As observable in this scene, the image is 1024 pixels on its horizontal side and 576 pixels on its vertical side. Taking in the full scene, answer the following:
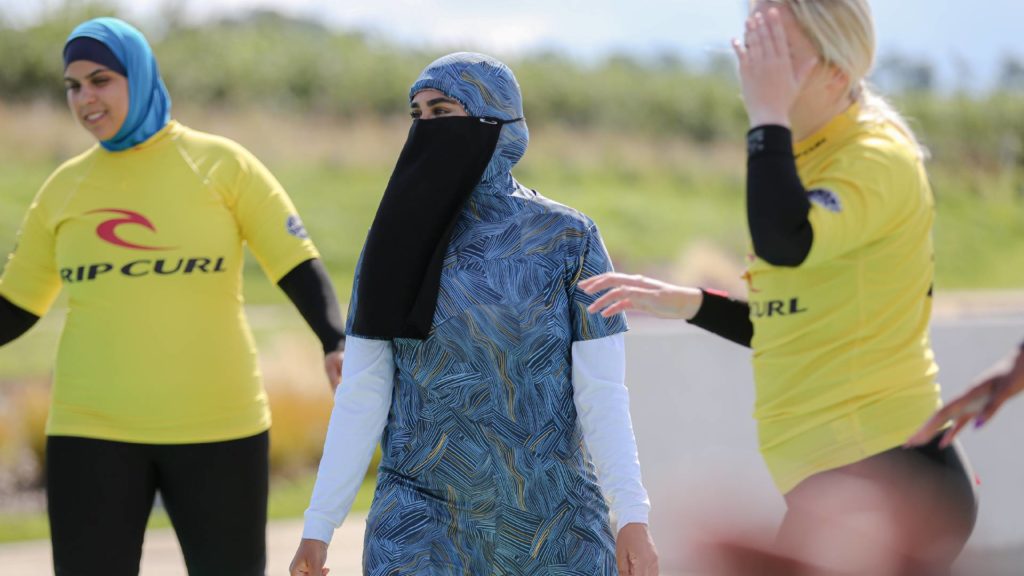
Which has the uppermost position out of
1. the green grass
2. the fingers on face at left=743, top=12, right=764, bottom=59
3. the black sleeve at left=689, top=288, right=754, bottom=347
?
the fingers on face at left=743, top=12, right=764, bottom=59

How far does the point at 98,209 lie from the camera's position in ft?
14.2

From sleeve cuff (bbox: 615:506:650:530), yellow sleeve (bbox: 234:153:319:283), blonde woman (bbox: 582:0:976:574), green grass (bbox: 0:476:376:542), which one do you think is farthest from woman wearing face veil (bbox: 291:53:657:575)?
green grass (bbox: 0:476:376:542)

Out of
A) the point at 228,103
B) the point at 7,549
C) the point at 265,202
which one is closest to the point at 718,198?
the point at 228,103

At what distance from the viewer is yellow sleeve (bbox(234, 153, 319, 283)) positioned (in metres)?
4.41

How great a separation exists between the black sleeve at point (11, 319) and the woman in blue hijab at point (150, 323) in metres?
0.06

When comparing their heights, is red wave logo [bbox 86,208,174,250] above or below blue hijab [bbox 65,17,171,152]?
below

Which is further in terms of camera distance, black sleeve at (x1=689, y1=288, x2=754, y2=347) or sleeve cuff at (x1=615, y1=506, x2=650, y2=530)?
black sleeve at (x1=689, y1=288, x2=754, y2=347)

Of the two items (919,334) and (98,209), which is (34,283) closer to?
(98,209)

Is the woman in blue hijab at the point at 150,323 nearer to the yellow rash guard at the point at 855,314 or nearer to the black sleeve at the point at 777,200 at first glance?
the yellow rash guard at the point at 855,314

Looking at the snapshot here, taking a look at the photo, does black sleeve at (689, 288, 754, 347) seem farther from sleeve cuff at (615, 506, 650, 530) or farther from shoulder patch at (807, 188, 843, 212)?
shoulder patch at (807, 188, 843, 212)

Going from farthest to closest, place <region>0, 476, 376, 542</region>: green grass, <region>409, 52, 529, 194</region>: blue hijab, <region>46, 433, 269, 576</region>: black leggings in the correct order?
<region>0, 476, 376, 542</region>: green grass
<region>46, 433, 269, 576</region>: black leggings
<region>409, 52, 529, 194</region>: blue hijab

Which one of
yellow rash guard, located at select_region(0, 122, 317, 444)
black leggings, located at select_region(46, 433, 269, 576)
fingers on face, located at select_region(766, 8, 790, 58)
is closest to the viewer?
fingers on face, located at select_region(766, 8, 790, 58)

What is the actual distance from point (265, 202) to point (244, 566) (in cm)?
111

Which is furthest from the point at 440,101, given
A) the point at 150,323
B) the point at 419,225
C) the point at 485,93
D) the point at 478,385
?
the point at 150,323
